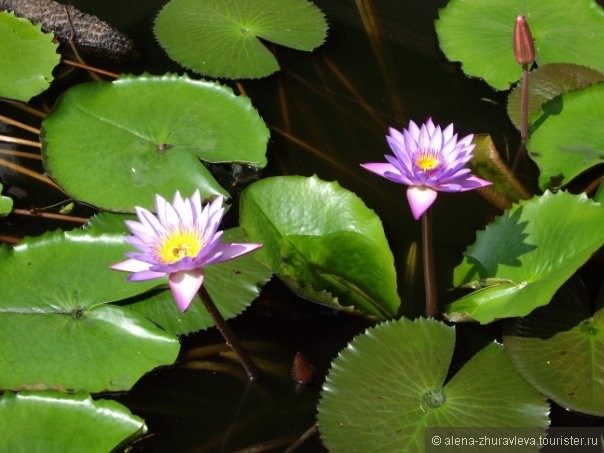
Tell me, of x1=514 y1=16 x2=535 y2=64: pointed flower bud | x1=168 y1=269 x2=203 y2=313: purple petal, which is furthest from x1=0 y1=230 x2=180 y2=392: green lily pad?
x1=514 y1=16 x2=535 y2=64: pointed flower bud

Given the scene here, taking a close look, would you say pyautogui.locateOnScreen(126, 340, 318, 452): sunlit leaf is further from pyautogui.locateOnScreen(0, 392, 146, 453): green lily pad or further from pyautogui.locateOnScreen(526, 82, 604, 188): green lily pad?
pyautogui.locateOnScreen(526, 82, 604, 188): green lily pad

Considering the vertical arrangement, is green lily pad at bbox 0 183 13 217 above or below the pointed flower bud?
below

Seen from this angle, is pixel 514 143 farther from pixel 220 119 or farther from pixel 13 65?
pixel 13 65

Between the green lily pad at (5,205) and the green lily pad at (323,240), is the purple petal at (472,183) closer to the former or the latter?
the green lily pad at (323,240)

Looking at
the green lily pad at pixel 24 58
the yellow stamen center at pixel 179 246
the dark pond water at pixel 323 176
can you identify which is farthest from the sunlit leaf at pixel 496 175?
the green lily pad at pixel 24 58

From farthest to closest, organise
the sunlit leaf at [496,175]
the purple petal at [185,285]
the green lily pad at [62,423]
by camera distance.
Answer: the sunlit leaf at [496,175] < the green lily pad at [62,423] < the purple petal at [185,285]

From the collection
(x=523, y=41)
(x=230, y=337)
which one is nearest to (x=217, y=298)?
(x=230, y=337)

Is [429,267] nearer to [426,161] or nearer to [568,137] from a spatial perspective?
[426,161]

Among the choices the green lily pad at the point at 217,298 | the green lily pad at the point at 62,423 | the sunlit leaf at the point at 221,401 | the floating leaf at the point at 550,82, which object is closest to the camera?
the green lily pad at the point at 62,423
